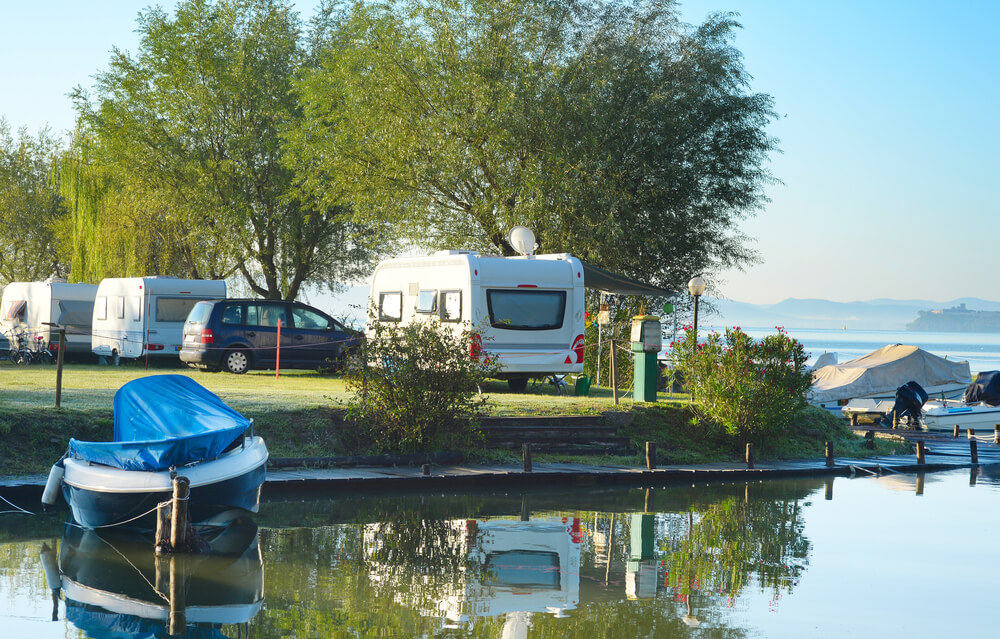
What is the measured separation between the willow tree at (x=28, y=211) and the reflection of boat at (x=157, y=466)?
32662mm

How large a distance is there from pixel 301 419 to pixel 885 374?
938 inches

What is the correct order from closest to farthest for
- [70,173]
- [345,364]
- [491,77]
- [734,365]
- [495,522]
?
1. [495,522]
2. [345,364]
3. [734,365]
4. [491,77]
5. [70,173]

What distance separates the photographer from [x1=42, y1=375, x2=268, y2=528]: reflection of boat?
9.72m

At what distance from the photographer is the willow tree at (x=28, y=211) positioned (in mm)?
41000

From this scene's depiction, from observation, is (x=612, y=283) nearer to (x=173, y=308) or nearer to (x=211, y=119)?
(x=173, y=308)

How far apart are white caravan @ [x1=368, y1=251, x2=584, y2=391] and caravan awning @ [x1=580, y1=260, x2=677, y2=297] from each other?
2.58m

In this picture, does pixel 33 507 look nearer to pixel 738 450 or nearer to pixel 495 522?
pixel 495 522

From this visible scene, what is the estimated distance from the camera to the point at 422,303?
65.3 feet

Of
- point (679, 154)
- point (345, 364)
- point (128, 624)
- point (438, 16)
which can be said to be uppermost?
point (438, 16)

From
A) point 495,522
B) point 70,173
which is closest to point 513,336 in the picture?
point 495,522

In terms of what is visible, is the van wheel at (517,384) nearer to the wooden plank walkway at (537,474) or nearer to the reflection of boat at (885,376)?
the wooden plank walkway at (537,474)

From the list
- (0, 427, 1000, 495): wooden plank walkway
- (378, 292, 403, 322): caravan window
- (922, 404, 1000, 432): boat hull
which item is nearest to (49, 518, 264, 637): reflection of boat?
(0, 427, 1000, 495): wooden plank walkway

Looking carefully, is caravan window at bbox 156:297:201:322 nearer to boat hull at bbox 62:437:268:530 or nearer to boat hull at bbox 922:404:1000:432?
boat hull at bbox 62:437:268:530

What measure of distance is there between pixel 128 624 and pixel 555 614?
3.03m
